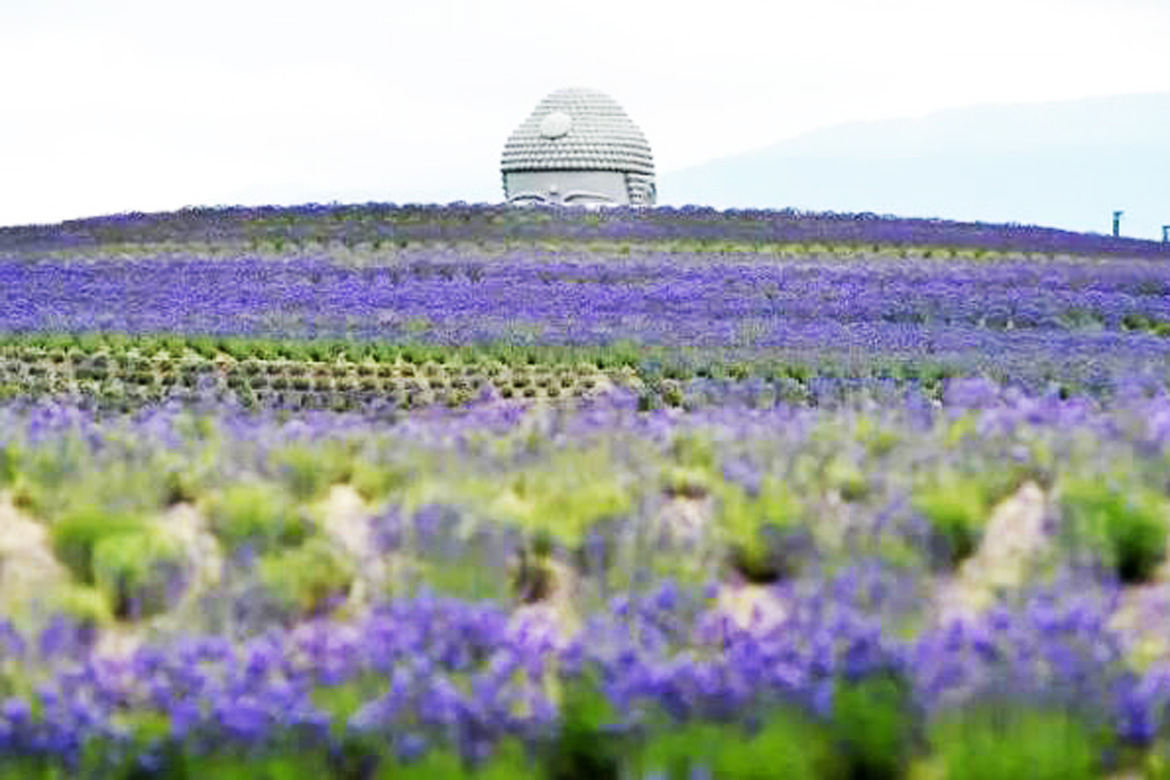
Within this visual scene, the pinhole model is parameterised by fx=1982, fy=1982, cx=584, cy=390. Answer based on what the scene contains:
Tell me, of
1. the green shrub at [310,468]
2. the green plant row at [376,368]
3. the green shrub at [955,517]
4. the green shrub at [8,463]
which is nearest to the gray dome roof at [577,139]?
the green plant row at [376,368]

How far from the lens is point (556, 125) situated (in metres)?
53.8

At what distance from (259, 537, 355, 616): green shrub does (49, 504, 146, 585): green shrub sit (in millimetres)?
791

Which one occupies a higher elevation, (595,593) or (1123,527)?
(1123,527)

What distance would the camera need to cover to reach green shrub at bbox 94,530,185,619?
808 centimetres

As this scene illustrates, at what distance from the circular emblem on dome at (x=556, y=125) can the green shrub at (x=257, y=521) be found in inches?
1794

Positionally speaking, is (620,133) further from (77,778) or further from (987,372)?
(77,778)

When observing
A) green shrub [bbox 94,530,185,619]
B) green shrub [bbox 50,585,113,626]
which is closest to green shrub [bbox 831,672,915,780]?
green shrub [bbox 94,530,185,619]

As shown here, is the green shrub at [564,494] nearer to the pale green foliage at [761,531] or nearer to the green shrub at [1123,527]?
the pale green foliage at [761,531]

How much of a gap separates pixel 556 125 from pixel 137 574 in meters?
46.4

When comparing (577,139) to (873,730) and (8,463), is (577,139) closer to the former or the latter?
(8,463)

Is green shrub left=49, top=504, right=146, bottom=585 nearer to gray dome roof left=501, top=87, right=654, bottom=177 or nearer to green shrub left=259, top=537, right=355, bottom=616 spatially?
green shrub left=259, top=537, right=355, bottom=616

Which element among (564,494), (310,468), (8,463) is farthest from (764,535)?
(8,463)

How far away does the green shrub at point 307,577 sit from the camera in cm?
777

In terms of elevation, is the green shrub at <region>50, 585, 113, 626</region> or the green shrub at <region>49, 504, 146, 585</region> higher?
the green shrub at <region>49, 504, 146, 585</region>
